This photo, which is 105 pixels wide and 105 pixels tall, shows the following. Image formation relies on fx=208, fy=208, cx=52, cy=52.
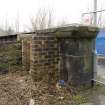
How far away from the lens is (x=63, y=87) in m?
3.88

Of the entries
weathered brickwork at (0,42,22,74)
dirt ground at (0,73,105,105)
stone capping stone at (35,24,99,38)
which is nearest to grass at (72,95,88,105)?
dirt ground at (0,73,105,105)

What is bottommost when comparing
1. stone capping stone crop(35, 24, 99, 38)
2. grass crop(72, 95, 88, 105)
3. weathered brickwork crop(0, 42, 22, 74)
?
grass crop(72, 95, 88, 105)

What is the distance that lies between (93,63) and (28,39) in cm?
174

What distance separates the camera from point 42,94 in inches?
138

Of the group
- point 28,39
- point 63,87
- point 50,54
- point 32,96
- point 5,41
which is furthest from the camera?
point 5,41

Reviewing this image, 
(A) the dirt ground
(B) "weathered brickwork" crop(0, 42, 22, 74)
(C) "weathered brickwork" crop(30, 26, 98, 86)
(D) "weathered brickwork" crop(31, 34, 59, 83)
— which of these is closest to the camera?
(A) the dirt ground

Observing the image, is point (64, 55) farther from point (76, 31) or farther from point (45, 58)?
point (76, 31)

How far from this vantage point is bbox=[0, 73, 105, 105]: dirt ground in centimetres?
327

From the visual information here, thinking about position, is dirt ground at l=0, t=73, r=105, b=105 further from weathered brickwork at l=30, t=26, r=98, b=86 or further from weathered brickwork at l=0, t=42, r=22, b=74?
weathered brickwork at l=0, t=42, r=22, b=74

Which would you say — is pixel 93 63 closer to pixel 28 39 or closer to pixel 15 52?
pixel 28 39

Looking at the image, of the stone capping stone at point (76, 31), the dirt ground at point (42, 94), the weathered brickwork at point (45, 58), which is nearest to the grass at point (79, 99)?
the dirt ground at point (42, 94)

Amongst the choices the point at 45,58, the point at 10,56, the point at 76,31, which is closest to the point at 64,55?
the point at 45,58

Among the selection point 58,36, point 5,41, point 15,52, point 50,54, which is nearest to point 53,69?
point 50,54

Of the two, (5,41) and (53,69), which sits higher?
(5,41)
